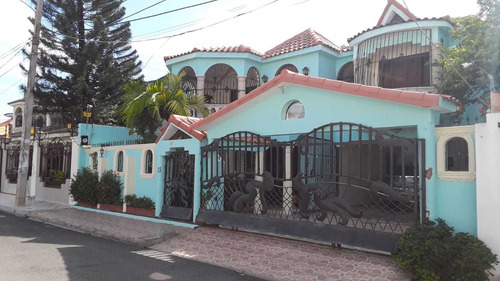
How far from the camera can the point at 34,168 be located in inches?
648

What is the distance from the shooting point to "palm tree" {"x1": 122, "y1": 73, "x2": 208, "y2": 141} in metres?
12.0

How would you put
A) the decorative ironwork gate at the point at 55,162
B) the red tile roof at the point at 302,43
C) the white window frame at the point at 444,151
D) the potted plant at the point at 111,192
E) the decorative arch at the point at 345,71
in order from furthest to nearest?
the decorative ironwork gate at the point at 55,162 → the decorative arch at the point at 345,71 → the red tile roof at the point at 302,43 → the potted plant at the point at 111,192 → the white window frame at the point at 444,151

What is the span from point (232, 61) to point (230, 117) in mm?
5888

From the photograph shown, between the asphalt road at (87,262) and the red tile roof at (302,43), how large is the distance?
908 centimetres

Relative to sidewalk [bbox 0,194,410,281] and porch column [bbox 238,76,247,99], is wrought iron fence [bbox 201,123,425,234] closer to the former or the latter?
sidewalk [bbox 0,194,410,281]

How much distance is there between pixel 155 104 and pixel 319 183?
6.69 metres

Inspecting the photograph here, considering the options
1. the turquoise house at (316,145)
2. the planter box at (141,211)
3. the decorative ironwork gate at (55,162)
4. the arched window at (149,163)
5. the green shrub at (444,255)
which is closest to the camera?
the green shrub at (444,255)

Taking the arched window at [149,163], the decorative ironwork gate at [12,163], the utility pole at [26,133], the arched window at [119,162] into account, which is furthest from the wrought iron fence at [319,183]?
the decorative ironwork gate at [12,163]

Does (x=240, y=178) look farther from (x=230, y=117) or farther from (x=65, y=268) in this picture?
(x=65, y=268)

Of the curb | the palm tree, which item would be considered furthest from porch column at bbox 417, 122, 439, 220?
the palm tree

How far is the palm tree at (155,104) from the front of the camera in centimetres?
1202

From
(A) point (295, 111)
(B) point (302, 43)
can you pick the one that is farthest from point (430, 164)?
(B) point (302, 43)

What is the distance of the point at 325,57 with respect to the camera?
43.2 ft

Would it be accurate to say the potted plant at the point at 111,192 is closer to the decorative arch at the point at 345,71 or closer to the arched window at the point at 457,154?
the decorative arch at the point at 345,71
